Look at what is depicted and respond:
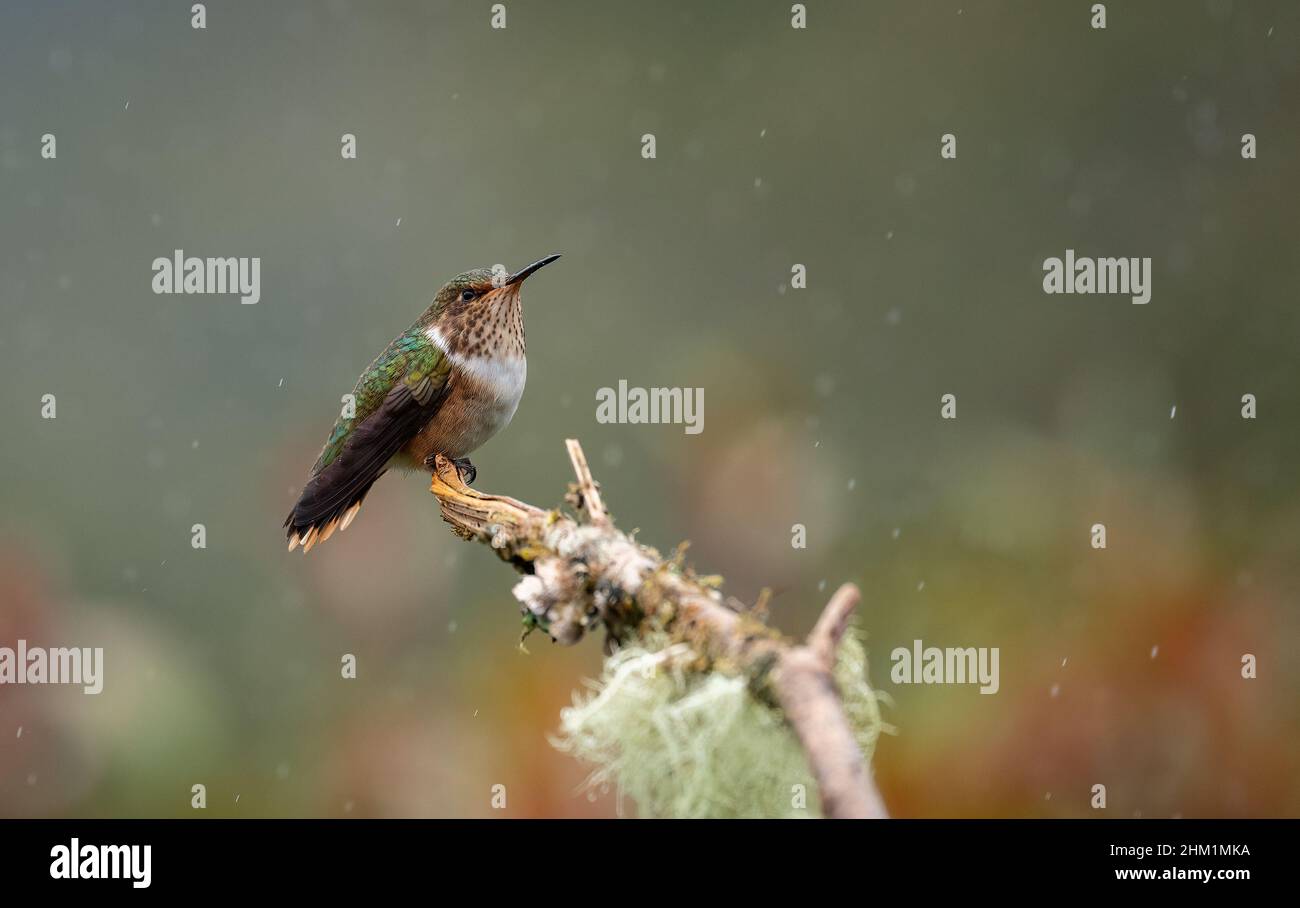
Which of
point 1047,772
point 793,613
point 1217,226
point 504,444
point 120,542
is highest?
point 1217,226

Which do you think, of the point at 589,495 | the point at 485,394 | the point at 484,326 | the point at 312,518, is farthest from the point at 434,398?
the point at 589,495

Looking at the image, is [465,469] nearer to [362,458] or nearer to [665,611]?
[362,458]

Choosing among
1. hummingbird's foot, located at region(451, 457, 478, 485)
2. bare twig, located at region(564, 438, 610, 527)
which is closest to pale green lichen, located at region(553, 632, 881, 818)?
bare twig, located at region(564, 438, 610, 527)

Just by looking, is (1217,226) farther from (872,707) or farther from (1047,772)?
(872,707)

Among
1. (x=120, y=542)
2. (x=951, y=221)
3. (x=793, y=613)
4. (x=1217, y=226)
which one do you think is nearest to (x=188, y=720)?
(x=120, y=542)

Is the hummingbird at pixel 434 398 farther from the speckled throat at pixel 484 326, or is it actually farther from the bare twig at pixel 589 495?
the bare twig at pixel 589 495

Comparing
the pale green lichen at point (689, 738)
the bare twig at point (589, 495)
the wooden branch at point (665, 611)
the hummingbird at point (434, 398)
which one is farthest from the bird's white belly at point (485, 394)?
the pale green lichen at point (689, 738)
